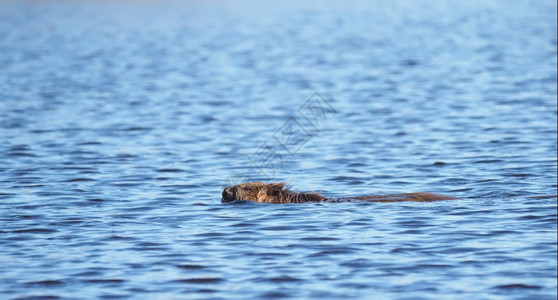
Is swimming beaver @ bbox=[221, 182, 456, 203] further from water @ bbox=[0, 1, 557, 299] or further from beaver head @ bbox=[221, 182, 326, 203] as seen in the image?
water @ bbox=[0, 1, 557, 299]

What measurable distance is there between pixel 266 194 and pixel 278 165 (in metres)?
3.30

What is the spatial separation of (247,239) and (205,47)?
25.1 metres

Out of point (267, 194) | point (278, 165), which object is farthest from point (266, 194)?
point (278, 165)

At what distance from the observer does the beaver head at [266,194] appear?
37.2ft

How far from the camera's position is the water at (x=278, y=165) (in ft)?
27.3

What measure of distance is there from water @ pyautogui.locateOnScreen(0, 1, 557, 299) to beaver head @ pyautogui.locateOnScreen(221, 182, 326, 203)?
0.34 meters

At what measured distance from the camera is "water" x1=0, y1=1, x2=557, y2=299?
27.3 feet

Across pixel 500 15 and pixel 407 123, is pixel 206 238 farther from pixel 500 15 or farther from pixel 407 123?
pixel 500 15

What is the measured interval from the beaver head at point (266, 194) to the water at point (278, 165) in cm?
34

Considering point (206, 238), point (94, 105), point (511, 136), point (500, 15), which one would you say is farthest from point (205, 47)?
point (206, 238)

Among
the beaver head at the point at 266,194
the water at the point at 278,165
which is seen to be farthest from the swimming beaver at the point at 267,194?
the water at the point at 278,165

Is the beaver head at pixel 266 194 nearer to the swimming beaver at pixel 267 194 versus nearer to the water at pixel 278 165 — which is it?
the swimming beaver at pixel 267 194

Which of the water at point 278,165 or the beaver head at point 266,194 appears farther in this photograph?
the beaver head at point 266,194

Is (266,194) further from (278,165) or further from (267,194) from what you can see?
(278,165)
